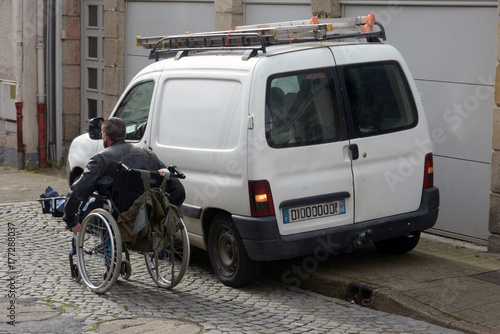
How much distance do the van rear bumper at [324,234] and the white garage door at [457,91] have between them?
4.22ft

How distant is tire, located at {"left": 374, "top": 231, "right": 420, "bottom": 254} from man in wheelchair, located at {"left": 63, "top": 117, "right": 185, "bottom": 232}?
2057mm

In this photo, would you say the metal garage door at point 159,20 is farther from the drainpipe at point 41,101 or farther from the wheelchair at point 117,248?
the wheelchair at point 117,248

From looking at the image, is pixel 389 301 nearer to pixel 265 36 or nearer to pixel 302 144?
pixel 302 144

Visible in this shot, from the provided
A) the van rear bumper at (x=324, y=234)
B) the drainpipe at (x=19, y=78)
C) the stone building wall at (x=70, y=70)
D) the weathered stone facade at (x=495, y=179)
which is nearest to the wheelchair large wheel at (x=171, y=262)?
the van rear bumper at (x=324, y=234)

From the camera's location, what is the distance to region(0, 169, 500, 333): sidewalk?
636cm

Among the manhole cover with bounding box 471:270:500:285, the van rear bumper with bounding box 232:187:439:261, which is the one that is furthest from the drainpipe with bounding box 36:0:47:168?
the manhole cover with bounding box 471:270:500:285

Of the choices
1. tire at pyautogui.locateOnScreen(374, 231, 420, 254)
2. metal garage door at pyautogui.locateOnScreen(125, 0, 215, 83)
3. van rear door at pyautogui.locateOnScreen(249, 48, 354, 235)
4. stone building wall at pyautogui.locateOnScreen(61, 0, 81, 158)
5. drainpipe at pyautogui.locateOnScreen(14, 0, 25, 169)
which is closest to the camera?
van rear door at pyautogui.locateOnScreen(249, 48, 354, 235)

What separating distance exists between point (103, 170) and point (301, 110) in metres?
1.65

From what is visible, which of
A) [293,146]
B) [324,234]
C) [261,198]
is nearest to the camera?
[261,198]

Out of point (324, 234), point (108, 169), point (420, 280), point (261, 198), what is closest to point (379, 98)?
point (324, 234)

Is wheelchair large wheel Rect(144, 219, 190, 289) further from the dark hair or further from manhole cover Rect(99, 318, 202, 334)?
the dark hair

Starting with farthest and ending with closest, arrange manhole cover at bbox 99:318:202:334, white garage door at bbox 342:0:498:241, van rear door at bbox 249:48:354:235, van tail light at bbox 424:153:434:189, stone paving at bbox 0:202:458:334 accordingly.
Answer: white garage door at bbox 342:0:498:241
van tail light at bbox 424:153:434:189
van rear door at bbox 249:48:354:235
stone paving at bbox 0:202:458:334
manhole cover at bbox 99:318:202:334

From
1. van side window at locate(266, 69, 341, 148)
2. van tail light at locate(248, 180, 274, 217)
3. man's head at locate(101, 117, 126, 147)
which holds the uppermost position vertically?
van side window at locate(266, 69, 341, 148)

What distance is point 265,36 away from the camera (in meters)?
7.20
